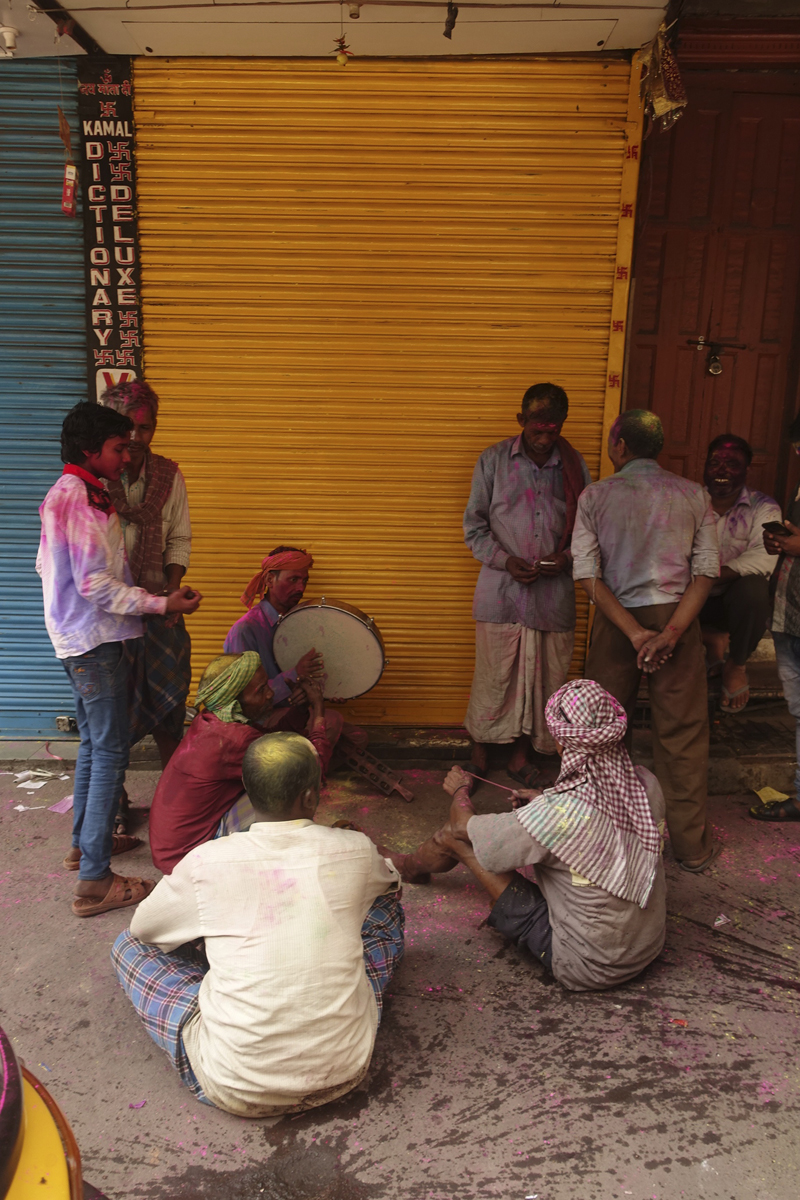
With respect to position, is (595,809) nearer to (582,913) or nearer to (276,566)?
(582,913)

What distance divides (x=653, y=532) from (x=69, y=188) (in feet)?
12.4

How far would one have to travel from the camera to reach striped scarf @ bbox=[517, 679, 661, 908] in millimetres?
2895

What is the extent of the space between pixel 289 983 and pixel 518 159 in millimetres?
4525

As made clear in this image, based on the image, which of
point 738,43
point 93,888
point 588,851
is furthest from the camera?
point 738,43

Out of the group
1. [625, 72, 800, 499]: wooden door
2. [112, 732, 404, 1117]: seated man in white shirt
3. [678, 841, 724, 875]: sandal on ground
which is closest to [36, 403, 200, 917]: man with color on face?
[112, 732, 404, 1117]: seated man in white shirt

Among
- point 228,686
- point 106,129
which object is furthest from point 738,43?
point 228,686

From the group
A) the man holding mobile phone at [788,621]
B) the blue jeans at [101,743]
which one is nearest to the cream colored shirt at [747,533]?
the man holding mobile phone at [788,621]

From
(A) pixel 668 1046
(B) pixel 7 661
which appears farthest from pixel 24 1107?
(B) pixel 7 661

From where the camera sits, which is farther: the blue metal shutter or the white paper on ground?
the blue metal shutter

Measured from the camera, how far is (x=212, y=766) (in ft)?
10.8

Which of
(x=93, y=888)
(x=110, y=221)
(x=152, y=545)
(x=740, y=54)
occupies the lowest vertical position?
(x=93, y=888)

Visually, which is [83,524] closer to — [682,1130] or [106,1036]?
[106,1036]

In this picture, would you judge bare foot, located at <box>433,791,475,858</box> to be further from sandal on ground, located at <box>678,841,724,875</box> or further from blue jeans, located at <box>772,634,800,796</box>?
blue jeans, located at <box>772,634,800,796</box>

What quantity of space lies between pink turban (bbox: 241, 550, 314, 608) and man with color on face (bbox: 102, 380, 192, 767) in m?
0.40
